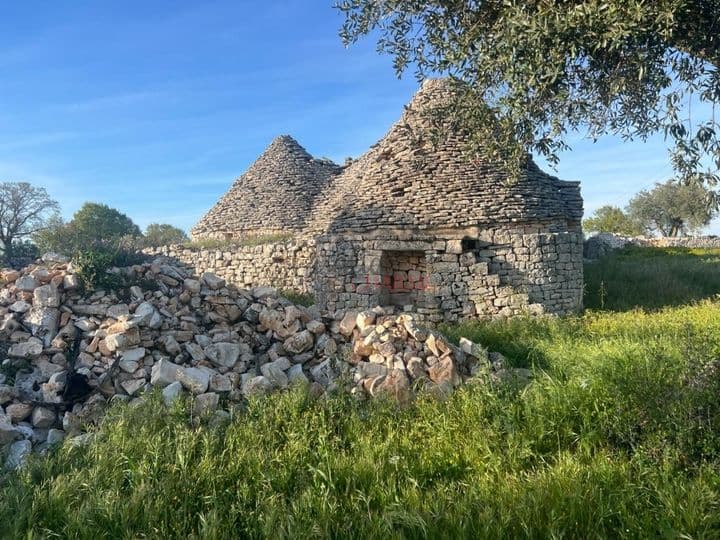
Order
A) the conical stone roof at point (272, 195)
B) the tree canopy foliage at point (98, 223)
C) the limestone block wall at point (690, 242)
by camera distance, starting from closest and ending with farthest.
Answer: the conical stone roof at point (272, 195) < the limestone block wall at point (690, 242) < the tree canopy foliage at point (98, 223)

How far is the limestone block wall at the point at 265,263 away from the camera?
1454 centimetres

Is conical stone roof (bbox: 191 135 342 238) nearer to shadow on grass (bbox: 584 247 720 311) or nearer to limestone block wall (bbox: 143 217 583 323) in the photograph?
Answer: limestone block wall (bbox: 143 217 583 323)

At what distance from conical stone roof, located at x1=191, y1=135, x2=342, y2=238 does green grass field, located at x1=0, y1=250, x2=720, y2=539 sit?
13.2 m

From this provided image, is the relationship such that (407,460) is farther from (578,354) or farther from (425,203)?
(425,203)

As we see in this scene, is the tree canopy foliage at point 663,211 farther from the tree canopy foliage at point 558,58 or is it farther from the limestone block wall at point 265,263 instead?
the tree canopy foliage at point 558,58

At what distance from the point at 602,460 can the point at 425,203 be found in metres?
8.64

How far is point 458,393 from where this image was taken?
5004 mm

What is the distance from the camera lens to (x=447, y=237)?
11.4 m

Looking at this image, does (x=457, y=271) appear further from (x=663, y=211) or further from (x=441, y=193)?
(x=663, y=211)

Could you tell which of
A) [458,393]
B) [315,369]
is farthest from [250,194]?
[458,393]

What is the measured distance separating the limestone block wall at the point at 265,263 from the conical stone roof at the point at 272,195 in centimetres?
213

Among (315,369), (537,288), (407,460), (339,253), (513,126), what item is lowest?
(407,460)

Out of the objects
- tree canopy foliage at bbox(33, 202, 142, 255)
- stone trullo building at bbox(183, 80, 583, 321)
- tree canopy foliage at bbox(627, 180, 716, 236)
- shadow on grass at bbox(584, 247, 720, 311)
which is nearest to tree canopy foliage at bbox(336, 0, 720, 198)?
stone trullo building at bbox(183, 80, 583, 321)

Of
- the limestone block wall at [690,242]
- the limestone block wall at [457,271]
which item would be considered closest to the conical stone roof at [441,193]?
the limestone block wall at [457,271]
